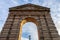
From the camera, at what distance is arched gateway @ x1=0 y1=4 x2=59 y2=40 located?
40.2ft

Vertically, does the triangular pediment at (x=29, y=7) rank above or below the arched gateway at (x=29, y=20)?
above

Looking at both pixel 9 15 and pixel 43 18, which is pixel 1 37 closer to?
pixel 9 15

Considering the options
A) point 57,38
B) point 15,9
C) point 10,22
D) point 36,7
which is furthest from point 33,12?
point 57,38

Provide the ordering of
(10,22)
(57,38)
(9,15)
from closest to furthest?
(57,38) < (10,22) < (9,15)

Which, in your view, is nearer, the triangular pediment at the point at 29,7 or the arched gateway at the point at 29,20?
the arched gateway at the point at 29,20

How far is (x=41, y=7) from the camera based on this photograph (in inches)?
621

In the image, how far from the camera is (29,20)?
15.1 m

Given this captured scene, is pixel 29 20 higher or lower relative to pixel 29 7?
lower

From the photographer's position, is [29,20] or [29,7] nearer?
[29,20]

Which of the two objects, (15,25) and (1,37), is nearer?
(1,37)

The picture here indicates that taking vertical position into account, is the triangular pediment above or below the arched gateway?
above

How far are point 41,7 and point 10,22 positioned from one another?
531 cm

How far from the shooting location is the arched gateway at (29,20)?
12266mm

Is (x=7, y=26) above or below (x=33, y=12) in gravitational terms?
below
